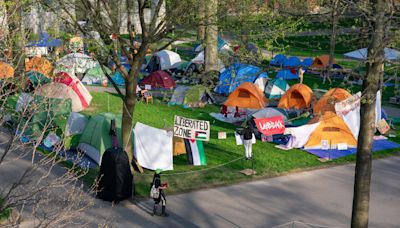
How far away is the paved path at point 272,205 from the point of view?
42.3 ft

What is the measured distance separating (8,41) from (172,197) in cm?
627

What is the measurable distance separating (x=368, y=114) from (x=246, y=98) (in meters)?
13.8

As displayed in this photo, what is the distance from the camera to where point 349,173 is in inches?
651

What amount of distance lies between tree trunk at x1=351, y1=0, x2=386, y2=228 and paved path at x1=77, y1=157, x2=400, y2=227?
2.71m

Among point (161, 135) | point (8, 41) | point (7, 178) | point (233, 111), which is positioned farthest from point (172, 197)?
point (233, 111)

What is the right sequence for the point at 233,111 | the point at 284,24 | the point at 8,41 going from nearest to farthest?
the point at 8,41, the point at 284,24, the point at 233,111

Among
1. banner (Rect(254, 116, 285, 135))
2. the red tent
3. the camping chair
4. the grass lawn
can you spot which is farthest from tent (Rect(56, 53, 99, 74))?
banner (Rect(254, 116, 285, 135))

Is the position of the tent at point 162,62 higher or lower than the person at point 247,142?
higher

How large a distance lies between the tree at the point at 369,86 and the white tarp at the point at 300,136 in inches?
323

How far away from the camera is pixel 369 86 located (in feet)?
30.8

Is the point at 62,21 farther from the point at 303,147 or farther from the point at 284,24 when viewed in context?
the point at 303,147

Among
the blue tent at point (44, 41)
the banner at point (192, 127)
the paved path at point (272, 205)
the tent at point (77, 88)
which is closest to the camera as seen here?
the paved path at point (272, 205)

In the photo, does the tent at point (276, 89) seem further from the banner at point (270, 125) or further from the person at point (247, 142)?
the person at point (247, 142)

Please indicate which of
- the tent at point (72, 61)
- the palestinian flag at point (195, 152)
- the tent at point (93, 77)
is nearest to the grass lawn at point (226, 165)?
the palestinian flag at point (195, 152)
